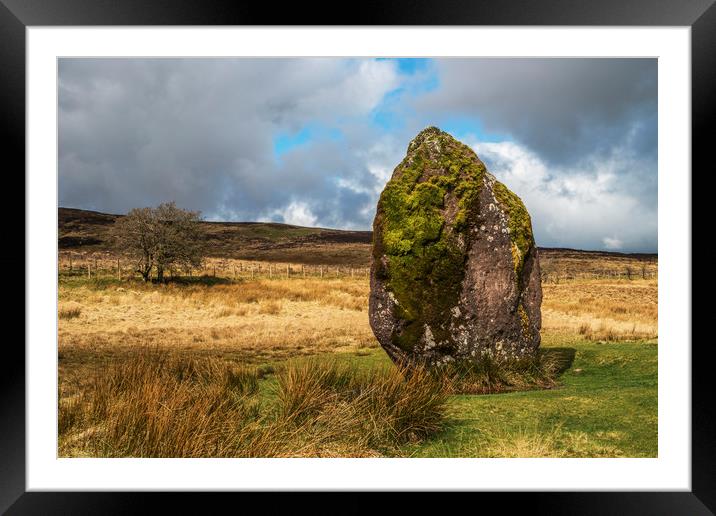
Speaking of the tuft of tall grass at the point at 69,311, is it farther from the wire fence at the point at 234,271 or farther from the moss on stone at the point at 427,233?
the moss on stone at the point at 427,233

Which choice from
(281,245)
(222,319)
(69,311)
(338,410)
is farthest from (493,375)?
(281,245)

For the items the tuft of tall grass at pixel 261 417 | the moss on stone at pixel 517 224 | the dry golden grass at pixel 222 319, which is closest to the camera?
the tuft of tall grass at pixel 261 417

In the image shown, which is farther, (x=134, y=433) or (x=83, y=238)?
(x=83, y=238)

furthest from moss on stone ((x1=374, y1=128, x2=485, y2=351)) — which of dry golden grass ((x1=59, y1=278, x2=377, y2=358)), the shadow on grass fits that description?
dry golden grass ((x1=59, y1=278, x2=377, y2=358))

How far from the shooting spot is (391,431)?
502cm

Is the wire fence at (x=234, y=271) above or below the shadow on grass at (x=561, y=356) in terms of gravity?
above

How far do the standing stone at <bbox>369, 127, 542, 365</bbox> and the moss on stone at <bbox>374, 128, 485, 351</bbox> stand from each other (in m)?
0.01

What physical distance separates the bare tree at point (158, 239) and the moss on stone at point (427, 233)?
742 inches

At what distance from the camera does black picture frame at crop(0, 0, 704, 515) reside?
13.0 ft

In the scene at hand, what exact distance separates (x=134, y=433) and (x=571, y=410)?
14.8ft

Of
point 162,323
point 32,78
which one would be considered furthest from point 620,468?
point 162,323

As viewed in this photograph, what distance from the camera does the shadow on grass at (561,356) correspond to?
8.05 m

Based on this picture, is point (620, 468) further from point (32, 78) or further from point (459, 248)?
point (32, 78)
